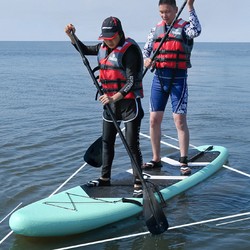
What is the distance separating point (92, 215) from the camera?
17.9 feet

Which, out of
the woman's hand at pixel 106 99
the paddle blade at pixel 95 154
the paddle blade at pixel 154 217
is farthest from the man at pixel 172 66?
the paddle blade at pixel 154 217

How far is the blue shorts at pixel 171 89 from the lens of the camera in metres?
6.88

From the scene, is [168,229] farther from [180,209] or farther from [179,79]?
[179,79]

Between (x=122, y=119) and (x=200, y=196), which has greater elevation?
(x=122, y=119)

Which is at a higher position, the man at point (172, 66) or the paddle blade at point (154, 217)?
the man at point (172, 66)

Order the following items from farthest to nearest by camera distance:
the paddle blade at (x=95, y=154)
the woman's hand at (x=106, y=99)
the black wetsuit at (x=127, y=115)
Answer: the paddle blade at (x=95, y=154), the black wetsuit at (x=127, y=115), the woman's hand at (x=106, y=99)

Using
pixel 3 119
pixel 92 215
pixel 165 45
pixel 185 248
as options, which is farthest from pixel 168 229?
pixel 3 119

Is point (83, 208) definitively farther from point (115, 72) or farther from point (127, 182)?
point (115, 72)

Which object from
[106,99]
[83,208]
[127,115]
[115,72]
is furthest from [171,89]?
[83,208]

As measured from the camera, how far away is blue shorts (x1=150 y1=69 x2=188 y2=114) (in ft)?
22.6

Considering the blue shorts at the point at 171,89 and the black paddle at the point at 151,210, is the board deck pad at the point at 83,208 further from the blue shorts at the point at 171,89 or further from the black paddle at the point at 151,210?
the blue shorts at the point at 171,89

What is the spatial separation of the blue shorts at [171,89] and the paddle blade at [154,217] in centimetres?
174

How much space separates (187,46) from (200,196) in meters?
2.01

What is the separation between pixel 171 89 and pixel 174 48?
562 mm
